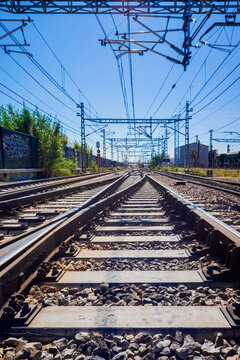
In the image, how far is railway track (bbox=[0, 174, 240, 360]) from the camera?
117cm

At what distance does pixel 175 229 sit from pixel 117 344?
2244mm

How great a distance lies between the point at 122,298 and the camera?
160 cm

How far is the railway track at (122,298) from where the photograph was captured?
3.83ft

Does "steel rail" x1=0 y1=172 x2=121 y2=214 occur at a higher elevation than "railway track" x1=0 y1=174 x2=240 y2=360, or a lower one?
higher

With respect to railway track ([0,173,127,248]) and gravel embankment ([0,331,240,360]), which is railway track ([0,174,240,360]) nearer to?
gravel embankment ([0,331,240,360])

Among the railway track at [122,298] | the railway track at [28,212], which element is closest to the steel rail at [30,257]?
the railway track at [122,298]

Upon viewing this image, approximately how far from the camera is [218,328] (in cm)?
126

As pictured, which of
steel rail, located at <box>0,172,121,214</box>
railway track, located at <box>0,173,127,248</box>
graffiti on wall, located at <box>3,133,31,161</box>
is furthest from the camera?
graffiti on wall, located at <box>3,133,31,161</box>

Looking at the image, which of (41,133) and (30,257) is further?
(41,133)

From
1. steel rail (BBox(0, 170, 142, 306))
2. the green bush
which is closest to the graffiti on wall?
the green bush

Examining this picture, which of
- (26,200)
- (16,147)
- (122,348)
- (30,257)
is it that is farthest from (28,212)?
(16,147)

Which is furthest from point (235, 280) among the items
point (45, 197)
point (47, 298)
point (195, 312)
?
point (45, 197)

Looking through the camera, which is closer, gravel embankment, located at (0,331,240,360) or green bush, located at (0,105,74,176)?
gravel embankment, located at (0,331,240,360)

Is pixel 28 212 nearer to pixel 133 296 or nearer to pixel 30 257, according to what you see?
pixel 30 257
